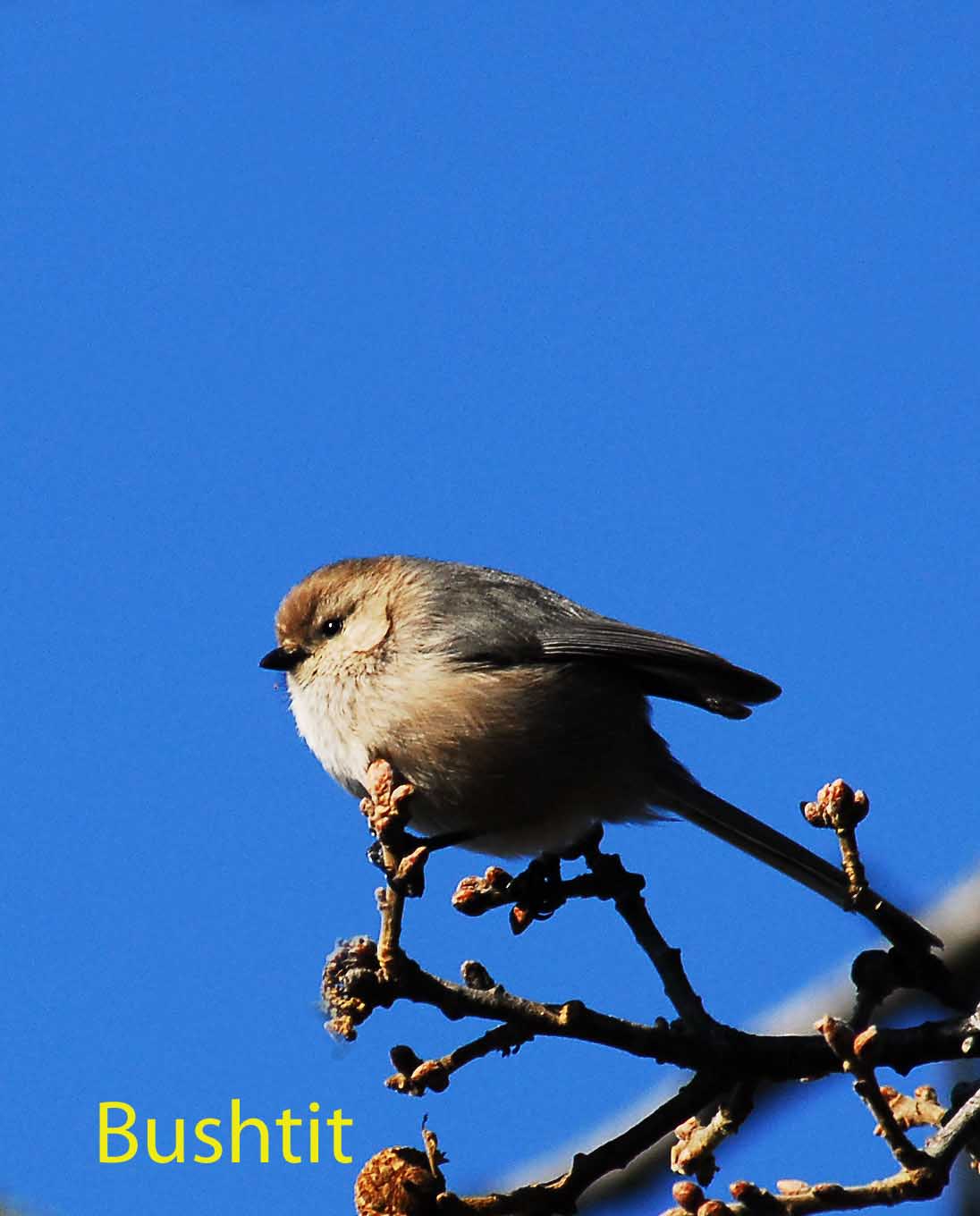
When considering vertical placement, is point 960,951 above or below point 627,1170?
above

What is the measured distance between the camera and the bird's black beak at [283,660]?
10.2 feet

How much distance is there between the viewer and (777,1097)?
262cm

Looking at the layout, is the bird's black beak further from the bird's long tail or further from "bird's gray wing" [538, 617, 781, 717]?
the bird's long tail

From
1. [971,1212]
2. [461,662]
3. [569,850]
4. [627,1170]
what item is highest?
[461,662]

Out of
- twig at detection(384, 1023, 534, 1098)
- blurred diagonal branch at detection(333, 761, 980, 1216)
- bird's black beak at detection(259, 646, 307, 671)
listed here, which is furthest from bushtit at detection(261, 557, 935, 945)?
twig at detection(384, 1023, 534, 1098)

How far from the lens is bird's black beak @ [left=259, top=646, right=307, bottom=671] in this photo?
3.12 meters

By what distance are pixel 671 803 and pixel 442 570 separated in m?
0.70

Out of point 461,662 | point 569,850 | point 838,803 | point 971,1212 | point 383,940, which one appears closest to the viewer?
point 383,940

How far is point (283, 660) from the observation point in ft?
10.3

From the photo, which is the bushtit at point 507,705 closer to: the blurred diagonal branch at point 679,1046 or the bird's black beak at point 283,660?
the bird's black beak at point 283,660

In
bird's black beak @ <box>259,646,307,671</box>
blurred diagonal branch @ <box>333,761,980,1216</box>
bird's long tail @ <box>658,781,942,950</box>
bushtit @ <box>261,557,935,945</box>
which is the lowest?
blurred diagonal branch @ <box>333,761,980,1216</box>

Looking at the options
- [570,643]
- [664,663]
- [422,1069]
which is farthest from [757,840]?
[422,1069]

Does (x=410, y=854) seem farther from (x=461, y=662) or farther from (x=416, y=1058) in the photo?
(x=461, y=662)

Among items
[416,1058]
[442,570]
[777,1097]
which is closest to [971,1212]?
[777,1097]
